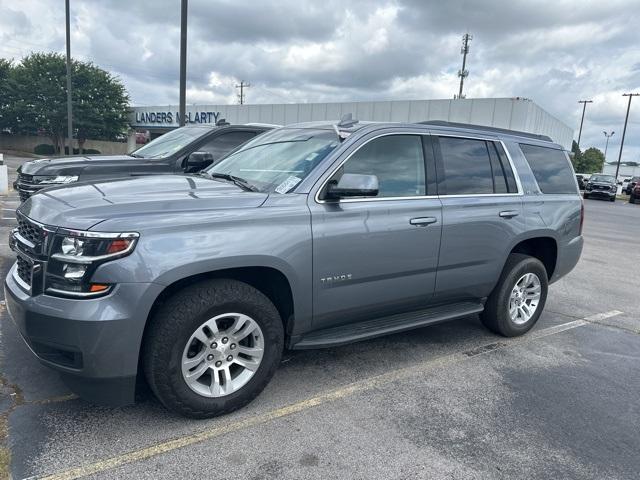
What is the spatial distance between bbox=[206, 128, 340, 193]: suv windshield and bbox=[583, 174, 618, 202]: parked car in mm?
32991

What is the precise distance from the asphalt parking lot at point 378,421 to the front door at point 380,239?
0.58m

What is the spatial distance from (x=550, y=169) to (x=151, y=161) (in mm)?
4962

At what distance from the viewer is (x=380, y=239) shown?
3584 mm

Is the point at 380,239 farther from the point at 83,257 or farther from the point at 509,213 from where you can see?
the point at 83,257

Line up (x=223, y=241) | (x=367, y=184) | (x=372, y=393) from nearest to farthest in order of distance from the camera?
(x=223, y=241)
(x=367, y=184)
(x=372, y=393)

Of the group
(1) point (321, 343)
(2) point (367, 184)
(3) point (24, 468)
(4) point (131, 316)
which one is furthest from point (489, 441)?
(3) point (24, 468)

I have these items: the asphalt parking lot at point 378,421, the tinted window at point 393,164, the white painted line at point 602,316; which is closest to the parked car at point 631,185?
the white painted line at point 602,316

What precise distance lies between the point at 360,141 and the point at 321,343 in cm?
148

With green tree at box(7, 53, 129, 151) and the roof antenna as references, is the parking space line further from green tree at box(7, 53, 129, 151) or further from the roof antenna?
green tree at box(7, 53, 129, 151)

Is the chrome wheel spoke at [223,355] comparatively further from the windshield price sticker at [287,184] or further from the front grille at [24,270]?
the front grille at [24,270]

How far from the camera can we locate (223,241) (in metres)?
2.93

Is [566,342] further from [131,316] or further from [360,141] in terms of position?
[131,316]

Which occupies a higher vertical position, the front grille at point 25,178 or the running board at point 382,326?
the front grille at point 25,178

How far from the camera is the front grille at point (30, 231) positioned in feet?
9.31
